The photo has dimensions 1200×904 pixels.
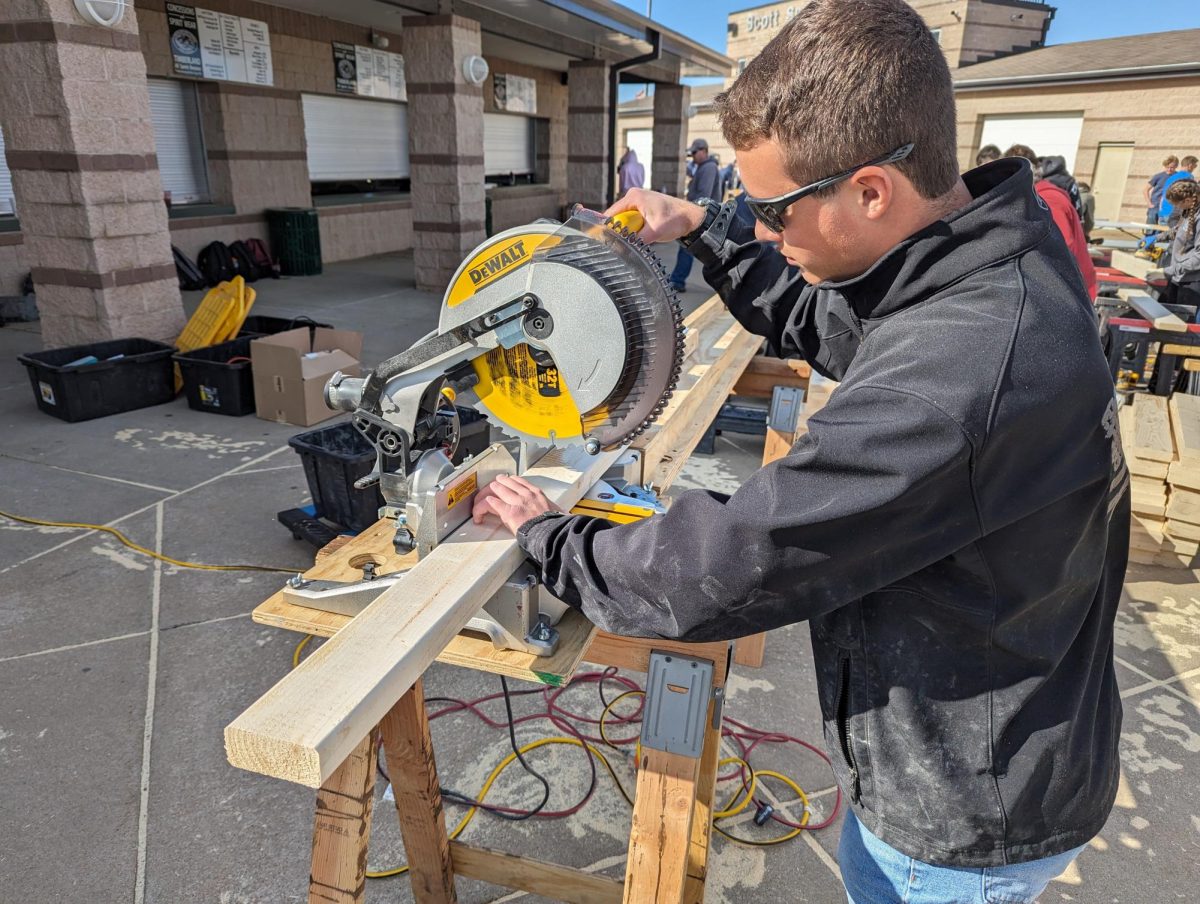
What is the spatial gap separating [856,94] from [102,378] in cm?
568

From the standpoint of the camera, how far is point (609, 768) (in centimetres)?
261

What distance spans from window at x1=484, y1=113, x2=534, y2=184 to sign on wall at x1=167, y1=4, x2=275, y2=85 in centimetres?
589

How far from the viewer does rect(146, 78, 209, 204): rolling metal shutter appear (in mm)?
9484

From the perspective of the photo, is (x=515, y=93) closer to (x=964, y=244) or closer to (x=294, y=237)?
(x=294, y=237)

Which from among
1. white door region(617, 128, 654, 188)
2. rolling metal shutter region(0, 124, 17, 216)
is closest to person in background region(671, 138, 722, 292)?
rolling metal shutter region(0, 124, 17, 216)

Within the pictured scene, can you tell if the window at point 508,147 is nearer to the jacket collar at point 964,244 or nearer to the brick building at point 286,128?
the brick building at point 286,128

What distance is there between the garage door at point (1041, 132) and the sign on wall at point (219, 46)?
17.8 meters

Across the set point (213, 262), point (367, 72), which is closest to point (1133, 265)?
point (367, 72)

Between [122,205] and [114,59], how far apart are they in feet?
3.21

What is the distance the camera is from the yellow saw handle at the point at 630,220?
62.8 inches

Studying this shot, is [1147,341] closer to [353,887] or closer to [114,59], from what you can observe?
[353,887]

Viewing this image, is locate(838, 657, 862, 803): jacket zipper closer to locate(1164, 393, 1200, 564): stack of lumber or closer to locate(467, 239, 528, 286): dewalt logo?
locate(467, 239, 528, 286): dewalt logo

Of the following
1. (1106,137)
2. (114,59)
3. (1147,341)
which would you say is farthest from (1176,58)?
(114,59)

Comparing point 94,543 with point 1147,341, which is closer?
point 94,543
